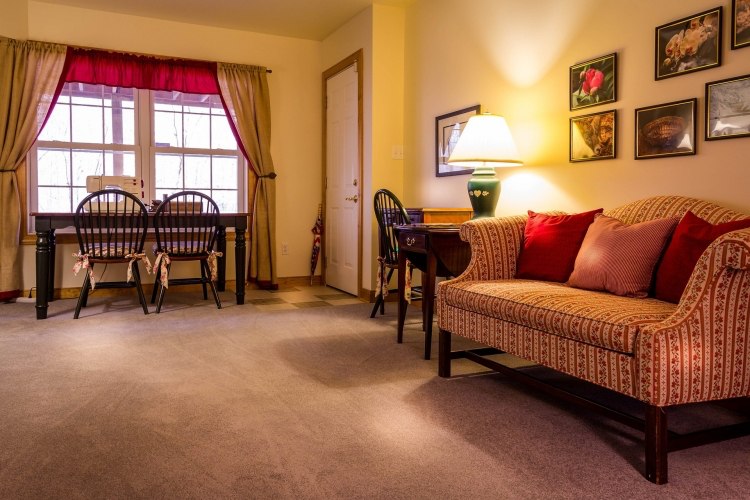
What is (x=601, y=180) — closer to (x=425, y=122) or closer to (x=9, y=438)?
(x=425, y=122)

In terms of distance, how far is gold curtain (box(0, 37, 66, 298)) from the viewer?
15.8ft

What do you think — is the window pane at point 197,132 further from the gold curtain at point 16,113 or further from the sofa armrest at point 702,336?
the sofa armrest at point 702,336

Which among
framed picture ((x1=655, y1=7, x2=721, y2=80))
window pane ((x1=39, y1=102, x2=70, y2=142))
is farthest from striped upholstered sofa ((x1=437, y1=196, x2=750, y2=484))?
window pane ((x1=39, y1=102, x2=70, y2=142))

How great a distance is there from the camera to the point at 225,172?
19.3 feet

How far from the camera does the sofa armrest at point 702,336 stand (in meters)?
1.70

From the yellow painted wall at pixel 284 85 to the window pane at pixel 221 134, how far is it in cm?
42

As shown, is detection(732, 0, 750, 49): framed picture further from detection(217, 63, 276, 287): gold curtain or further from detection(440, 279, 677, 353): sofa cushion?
detection(217, 63, 276, 287): gold curtain

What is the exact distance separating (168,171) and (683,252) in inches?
185

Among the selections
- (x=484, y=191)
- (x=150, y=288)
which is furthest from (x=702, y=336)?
(x=150, y=288)

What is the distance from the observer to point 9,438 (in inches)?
78.9

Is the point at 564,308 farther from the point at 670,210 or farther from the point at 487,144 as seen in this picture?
the point at 487,144

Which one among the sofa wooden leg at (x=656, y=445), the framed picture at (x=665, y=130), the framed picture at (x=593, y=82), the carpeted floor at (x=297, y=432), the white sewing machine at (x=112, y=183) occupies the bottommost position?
the carpeted floor at (x=297, y=432)

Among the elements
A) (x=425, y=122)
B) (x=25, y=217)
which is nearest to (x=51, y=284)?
(x=25, y=217)

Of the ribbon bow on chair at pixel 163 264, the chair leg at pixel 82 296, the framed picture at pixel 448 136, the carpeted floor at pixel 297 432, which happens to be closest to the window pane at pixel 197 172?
the ribbon bow on chair at pixel 163 264
